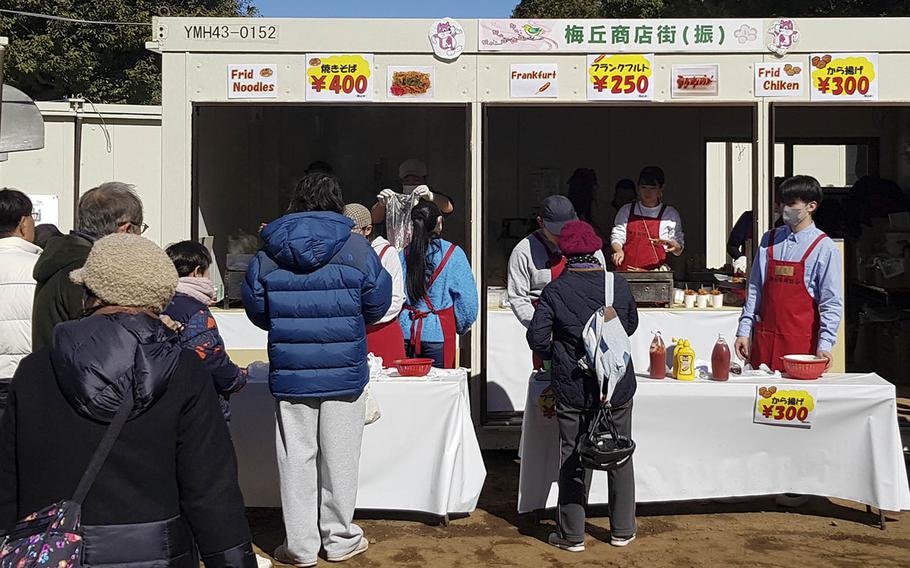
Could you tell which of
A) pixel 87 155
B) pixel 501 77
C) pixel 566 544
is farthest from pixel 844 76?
pixel 87 155

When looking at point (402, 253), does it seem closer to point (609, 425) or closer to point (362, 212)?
point (362, 212)

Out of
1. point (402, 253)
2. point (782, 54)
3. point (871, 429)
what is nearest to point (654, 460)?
point (871, 429)

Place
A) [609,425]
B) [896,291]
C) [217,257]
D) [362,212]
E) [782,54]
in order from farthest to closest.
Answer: [896,291] → [217,257] → [782,54] → [362,212] → [609,425]

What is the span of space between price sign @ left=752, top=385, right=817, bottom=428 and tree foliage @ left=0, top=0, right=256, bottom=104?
17.0 metres

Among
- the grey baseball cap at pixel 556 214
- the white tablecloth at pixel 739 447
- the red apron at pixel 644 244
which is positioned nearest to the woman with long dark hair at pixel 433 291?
the grey baseball cap at pixel 556 214

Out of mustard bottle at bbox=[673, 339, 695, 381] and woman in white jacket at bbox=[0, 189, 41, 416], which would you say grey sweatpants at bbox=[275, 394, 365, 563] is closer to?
woman in white jacket at bbox=[0, 189, 41, 416]

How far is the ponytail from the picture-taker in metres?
5.28

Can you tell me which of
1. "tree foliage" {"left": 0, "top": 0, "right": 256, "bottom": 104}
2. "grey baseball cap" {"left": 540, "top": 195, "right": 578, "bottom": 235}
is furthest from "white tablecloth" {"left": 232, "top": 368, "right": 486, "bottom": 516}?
"tree foliage" {"left": 0, "top": 0, "right": 256, "bottom": 104}

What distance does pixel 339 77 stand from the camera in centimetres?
602

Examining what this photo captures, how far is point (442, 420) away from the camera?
4766mm

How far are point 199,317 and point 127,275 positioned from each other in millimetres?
1387

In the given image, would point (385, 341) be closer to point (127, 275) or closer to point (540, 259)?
point (540, 259)

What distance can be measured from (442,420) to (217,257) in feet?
11.5

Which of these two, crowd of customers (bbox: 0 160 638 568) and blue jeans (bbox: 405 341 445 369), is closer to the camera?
crowd of customers (bbox: 0 160 638 568)
